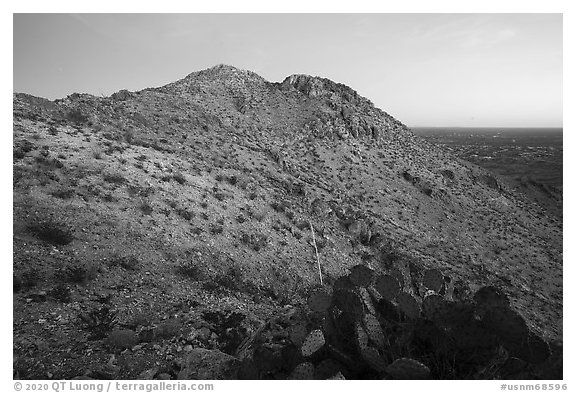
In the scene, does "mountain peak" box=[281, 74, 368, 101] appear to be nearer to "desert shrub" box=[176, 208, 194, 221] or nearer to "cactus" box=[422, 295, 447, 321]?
"desert shrub" box=[176, 208, 194, 221]

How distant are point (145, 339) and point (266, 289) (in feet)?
12.7

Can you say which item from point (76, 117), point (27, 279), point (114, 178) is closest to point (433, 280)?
point (27, 279)

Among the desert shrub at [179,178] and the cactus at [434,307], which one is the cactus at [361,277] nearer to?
the cactus at [434,307]

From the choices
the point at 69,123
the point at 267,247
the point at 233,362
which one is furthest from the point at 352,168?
the point at 233,362

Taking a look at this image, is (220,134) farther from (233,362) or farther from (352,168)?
(233,362)

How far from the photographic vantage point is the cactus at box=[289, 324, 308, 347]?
362cm

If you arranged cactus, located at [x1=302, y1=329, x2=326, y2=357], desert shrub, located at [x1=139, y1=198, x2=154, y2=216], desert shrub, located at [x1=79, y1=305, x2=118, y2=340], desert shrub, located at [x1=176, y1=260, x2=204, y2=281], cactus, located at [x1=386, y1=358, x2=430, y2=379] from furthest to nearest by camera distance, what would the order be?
1. desert shrub, located at [x1=139, y1=198, x2=154, y2=216]
2. desert shrub, located at [x1=176, y1=260, x2=204, y2=281]
3. desert shrub, located at [x1=79, y1=305, x2=118, y2=340]
4. cactus, located at [x1=302, y1=329, x2=326, y2=357]
5. cactus, located at [x1=386, y1=358, x2=430, y2=379]

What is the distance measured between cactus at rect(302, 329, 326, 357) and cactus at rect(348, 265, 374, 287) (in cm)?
109

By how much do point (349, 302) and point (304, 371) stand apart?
3.08 feet

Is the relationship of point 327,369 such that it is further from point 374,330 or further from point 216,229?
point 216,229

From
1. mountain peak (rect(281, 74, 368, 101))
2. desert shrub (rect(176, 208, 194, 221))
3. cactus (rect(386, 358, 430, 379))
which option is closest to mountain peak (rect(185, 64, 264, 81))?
mountain peak (rect(281, 74, 368, 101))

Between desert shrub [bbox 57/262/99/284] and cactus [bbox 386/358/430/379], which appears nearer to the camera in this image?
cactus [bbox 386/358/430/379]

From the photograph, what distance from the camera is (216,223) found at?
1045cm

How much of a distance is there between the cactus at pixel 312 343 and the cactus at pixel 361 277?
109cm
